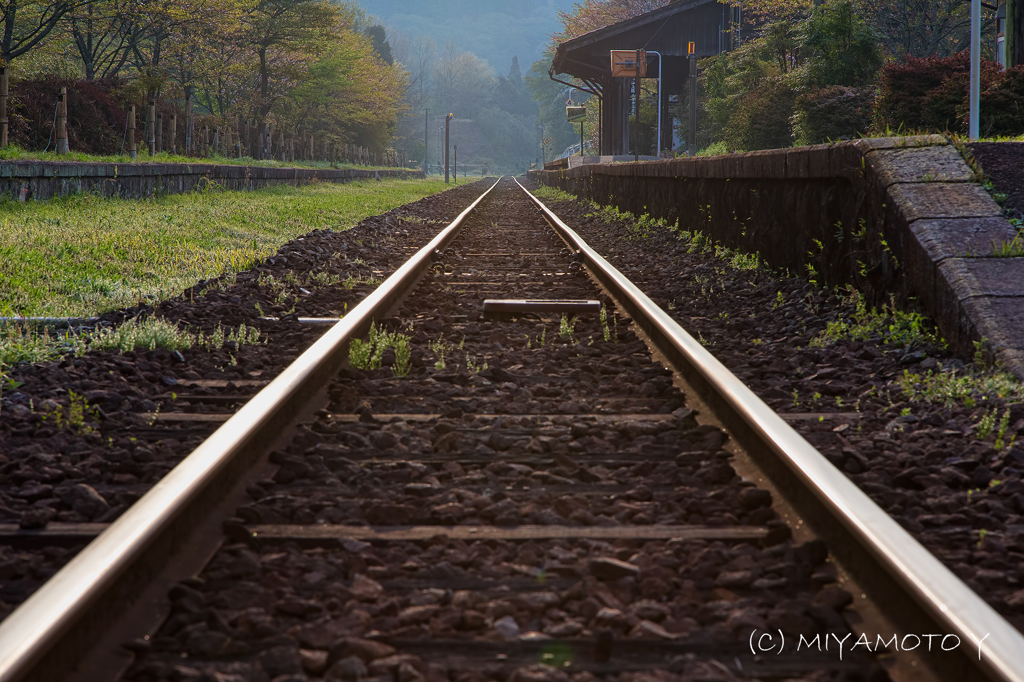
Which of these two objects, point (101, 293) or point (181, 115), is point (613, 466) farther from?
point (181, 115)

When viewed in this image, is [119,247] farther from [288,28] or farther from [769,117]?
[288,28]

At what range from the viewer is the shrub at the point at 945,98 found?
1234 centimetres

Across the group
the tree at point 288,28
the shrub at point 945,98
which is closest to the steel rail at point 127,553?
the shrub at point 945,98

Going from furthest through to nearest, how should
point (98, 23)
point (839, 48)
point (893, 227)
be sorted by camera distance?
point (98, 23) < point (839, 48) < point (893, 227)

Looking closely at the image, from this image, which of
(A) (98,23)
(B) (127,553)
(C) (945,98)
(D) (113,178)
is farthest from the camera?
(A) (98,23)

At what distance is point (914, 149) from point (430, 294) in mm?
3259

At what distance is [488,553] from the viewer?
2.23m

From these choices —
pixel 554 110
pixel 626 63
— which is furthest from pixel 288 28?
pixel 554 110

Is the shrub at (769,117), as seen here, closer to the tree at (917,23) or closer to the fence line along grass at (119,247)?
the tree at (917,23)

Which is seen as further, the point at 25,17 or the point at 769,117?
the point at 25,17

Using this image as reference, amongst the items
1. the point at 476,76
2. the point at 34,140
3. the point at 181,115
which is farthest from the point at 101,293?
the point at 476,76

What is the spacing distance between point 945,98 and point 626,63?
2060 centimetres

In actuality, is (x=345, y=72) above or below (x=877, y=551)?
above

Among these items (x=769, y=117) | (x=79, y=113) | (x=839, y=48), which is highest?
(x=839, y=48)
